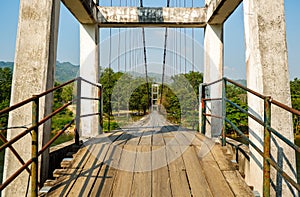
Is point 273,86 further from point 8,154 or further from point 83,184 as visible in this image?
point 8,154

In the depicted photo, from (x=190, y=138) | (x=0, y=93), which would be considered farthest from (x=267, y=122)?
(x=0, y=93)

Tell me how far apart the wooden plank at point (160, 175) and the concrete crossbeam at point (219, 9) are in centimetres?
166

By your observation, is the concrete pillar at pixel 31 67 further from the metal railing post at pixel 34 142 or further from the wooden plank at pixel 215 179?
the wooden plank at pixel 215 179

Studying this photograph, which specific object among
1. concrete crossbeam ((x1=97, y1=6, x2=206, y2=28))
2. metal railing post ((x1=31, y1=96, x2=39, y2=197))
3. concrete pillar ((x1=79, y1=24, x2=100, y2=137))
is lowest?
metal railing post ((x1=31, y1=96, x2=39, y2=197))

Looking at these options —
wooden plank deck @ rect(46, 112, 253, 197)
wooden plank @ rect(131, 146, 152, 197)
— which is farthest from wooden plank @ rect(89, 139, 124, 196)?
wooden plank @ rect(131, 146, 152, 197)

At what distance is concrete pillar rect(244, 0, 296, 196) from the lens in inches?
64.0

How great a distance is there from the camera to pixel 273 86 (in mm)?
1661

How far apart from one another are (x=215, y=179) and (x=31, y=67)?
1.35m

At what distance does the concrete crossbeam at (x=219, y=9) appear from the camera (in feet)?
8.98

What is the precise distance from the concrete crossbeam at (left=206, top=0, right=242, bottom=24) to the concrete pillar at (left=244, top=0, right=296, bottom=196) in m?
1.00

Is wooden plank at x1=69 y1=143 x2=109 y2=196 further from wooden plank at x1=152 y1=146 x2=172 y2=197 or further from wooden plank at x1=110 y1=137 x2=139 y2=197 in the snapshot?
wooden plank at x1=152 y1=146 x2=172 y2=197

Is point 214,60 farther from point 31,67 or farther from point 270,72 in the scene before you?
point 31,67

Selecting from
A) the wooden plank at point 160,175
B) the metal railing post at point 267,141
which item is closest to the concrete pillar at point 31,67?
the wooden plank at point 160,175

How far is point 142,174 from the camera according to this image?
5.54ft
